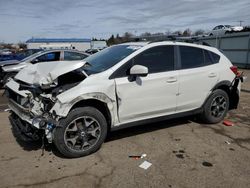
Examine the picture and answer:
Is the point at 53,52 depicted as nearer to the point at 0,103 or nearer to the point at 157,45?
the point at 0,103

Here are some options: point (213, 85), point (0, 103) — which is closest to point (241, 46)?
point (213, 85)

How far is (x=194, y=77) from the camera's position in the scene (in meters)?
5.17

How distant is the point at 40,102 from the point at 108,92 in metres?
1.06

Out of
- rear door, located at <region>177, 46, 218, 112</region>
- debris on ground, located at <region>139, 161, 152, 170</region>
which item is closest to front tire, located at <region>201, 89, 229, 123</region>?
rear door, located at <region>177, 46, 218, 112</region>

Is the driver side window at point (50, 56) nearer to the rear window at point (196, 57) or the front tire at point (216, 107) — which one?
the rear window at point (196, 57)

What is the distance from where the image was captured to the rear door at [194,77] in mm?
5062

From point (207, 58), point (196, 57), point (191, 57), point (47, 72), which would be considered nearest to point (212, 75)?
point (207, 58)

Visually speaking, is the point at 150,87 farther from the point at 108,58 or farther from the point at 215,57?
the point at 215,57

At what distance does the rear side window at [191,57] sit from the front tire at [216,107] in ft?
2.63

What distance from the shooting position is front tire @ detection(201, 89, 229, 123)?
5566 mm

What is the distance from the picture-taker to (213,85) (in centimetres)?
551

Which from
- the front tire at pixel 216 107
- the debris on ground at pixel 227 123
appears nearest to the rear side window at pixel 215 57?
the front tire at pixel 216 107

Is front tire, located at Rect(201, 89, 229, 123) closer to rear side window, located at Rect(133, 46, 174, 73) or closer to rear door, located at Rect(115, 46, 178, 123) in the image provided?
rear door, located at Rect(115, 46, 178, 123)

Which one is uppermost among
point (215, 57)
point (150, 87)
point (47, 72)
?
point (215, 57)
